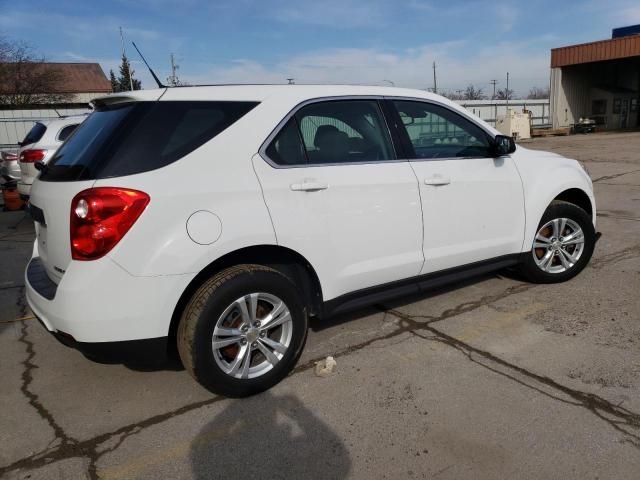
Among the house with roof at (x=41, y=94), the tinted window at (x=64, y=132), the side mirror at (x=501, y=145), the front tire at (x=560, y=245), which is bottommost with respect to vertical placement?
the front tire at (x=560, y=245)

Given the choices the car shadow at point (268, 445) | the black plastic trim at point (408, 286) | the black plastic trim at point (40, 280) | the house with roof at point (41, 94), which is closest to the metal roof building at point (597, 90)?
the house with roof at point (41, 94)

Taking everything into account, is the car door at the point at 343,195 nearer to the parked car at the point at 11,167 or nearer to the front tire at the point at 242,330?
the front tire at the point at 242,330

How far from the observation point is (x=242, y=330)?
2877 millimetres

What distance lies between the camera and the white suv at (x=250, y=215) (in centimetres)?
252

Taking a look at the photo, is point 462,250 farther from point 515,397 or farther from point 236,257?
point 236,257

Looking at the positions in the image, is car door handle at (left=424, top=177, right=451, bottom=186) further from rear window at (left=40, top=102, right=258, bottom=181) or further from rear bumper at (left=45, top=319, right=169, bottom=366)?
rear bumper at (left=45, top=319, right=169, bottom=366)

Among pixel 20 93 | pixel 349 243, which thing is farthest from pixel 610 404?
pixel 20 93

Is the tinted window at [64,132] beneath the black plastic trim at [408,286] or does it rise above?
above

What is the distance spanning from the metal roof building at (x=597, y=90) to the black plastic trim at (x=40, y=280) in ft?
114

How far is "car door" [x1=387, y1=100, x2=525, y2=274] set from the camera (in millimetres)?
3559

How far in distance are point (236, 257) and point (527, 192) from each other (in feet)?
8.43

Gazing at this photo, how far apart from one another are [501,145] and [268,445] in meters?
2.79

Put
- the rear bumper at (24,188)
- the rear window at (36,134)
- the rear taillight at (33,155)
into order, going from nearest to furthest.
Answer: the rear taillight at (33,155)
the rear bumper at (24,188)
the rear window at (36,134)

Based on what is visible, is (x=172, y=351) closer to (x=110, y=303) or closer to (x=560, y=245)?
(x=110, y=303)
